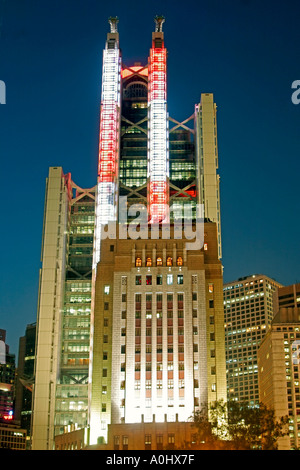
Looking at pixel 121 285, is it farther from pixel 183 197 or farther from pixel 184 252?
pixel 183 197

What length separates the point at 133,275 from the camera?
130 m

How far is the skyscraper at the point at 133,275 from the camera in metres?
123

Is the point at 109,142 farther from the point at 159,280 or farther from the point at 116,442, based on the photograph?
the point at 116,442

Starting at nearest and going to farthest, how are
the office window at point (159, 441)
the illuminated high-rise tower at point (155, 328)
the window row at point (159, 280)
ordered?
the office window at point (159, 441) → the illuminated high-rise tower at point (155, 328) → the window row at point (159, 280)

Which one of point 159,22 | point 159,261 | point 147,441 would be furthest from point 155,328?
point 159,22

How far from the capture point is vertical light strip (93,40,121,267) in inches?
6289

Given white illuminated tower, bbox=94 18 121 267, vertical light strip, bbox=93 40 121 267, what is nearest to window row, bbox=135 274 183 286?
white illuminated tower, bbox=94 18 121 267

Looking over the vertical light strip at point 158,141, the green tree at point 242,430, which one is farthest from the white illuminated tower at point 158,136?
the green tree at point 242,430

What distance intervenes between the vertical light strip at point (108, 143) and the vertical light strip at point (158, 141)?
881cm

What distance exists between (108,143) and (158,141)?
12566 mm

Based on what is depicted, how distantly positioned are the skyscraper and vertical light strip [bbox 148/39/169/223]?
0.94ft

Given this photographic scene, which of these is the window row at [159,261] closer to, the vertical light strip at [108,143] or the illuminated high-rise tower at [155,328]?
the illuminated high-rise tower at [155,328]

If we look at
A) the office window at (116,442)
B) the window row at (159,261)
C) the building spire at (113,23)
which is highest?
the building spire at (113,23)

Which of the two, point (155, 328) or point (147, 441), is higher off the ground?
point (155, 328)
